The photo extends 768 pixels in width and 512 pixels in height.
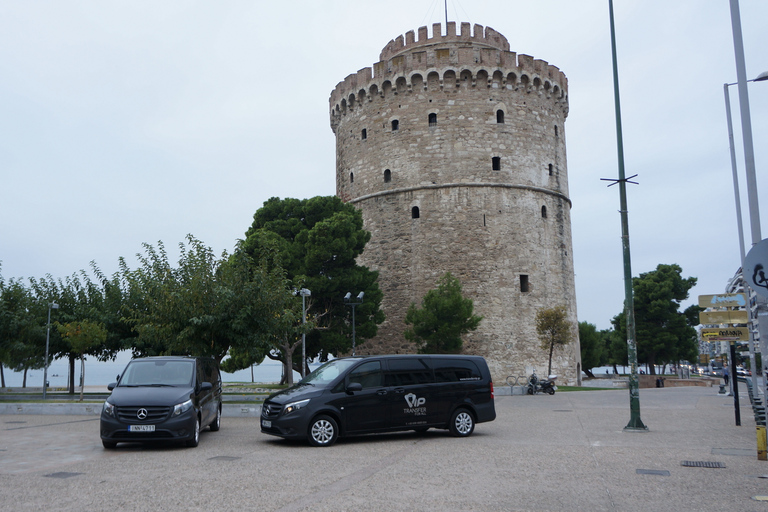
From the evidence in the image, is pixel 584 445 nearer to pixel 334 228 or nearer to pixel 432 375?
pixel 432 375

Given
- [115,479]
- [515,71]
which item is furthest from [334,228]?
[115,479]

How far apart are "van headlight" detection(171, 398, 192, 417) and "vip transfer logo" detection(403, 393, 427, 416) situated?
12.9ft

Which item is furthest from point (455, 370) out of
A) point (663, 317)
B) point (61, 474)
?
point (663, 317)

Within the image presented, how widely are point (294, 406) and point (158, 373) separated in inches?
109

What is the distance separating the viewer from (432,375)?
41.8ft

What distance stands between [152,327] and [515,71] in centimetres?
2508

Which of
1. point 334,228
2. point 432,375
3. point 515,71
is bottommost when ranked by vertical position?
point 432,375

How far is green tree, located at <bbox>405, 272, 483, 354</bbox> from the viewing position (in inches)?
1222

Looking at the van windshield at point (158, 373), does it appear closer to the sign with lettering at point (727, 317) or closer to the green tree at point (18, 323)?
the sign with lettering at point (727, 317)

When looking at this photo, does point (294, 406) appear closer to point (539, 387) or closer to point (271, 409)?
point (271, 409)

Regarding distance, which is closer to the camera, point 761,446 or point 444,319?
point 761,446

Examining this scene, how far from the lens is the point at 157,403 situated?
35.4 ft

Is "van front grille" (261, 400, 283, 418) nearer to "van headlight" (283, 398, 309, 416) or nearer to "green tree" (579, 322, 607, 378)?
"van headlight" (283, 398, 309, 416)

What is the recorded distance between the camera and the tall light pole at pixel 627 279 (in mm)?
13516
